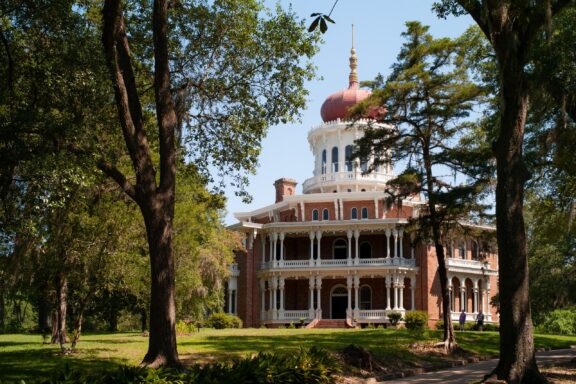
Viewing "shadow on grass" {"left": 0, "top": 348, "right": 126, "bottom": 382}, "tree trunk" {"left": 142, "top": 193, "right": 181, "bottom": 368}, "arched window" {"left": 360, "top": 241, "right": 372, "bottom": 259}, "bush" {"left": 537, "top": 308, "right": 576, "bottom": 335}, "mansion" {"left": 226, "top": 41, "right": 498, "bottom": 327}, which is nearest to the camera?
"tree trunk" {"left": 142, "top": 193, "right": 181, "bottom": 368}

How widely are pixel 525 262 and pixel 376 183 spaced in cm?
4020

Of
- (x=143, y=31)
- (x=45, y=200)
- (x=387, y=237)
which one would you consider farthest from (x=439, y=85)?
(x=387, y=237)

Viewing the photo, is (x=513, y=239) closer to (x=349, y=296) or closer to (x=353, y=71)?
(x=349, y=296)

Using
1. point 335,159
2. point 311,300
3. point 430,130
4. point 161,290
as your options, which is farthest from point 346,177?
point 161,290

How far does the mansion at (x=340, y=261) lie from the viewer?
5012 centimetres

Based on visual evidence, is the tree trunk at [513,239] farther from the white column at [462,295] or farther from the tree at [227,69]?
the white column at [462,295]

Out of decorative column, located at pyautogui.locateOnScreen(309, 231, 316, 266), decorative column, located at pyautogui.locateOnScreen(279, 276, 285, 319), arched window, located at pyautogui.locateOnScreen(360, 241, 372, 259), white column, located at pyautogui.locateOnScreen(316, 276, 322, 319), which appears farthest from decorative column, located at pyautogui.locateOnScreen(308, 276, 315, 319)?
arched window, located at pyautogui.locateOnScreen(360, 241, 372, 259)

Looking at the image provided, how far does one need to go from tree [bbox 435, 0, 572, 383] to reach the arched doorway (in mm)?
39527

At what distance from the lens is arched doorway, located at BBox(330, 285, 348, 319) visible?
176 feet

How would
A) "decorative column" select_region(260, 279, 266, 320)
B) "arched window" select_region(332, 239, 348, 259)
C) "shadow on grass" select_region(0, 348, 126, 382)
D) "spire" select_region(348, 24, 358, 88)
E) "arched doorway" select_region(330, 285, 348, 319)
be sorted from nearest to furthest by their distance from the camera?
"shadow on grass" select_region(0, 348, 126, 382) < "decorative column" select_region(260, 279, 266, 320) < "arched doorway" select_region(330, 285, 348, 319) < "arched window" select_region(332, 239, 348, 259) < "spire" select_region(348, 24, 358, 88)

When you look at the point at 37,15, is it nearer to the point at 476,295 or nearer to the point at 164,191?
the point at 164,191

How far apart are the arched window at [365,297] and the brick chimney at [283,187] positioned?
1166cm

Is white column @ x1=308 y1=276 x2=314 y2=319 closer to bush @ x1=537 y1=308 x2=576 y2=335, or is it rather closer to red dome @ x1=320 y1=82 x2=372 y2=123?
red dome @ x1=320 y1=82 x2=372 y2=123

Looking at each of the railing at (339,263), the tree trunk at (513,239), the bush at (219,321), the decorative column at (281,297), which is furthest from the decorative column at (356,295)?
the tree trunk at (513,239)
